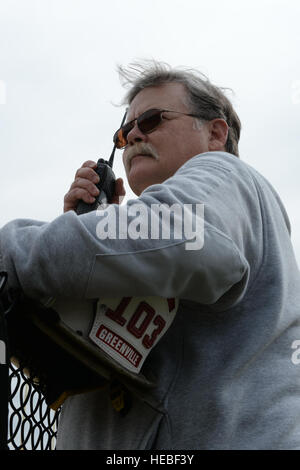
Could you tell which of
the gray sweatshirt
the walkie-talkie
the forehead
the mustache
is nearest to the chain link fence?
the gray sweatshirt

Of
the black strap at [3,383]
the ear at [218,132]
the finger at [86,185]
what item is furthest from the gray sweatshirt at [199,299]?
the ear at [218,132]

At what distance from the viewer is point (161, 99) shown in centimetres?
260

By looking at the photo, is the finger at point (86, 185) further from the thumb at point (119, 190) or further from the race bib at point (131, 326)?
the race bib at point (131, 326)

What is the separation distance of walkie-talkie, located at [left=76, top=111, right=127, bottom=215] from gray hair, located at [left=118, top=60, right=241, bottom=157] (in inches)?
26.4

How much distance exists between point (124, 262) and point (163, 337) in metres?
0.39

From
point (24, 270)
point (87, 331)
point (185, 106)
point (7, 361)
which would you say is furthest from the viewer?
point (185, 106)

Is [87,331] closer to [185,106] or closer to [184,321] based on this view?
[184,321]

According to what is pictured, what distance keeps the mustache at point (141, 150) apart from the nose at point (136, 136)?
2cm

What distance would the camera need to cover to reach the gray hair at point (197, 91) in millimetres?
2621

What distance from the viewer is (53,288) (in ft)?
4.27

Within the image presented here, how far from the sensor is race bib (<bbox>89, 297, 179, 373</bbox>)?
1416 millimetres

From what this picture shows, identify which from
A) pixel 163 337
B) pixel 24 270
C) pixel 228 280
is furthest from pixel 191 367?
pixel 24 270

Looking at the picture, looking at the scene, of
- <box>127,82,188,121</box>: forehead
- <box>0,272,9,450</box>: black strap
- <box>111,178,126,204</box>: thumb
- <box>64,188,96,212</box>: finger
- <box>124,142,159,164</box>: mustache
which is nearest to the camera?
<box>0,272,9,450</box>: black strap

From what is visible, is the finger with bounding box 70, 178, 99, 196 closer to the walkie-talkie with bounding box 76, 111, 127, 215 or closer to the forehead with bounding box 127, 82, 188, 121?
the walkie-talkie with bounding box 76, 111, 127, 215
